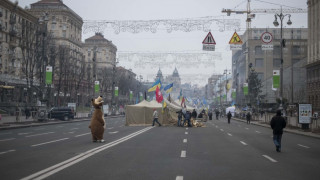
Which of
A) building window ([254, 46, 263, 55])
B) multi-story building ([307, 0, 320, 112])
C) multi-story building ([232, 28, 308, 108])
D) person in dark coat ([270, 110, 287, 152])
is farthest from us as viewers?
building window ([254, 46, 263, 55])

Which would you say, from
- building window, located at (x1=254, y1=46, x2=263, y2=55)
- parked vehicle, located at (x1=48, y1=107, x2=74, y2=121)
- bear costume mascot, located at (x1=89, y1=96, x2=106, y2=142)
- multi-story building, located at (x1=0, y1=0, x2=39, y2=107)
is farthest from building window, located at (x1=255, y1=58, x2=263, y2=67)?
bear costume mascot, located at (x1=89, y1=96, x2=106, y2=142)

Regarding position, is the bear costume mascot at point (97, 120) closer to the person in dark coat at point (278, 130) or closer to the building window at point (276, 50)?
the person in dark coat at point (278, 130)

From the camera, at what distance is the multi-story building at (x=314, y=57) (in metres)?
62.5

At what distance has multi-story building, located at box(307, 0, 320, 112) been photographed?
6247cm

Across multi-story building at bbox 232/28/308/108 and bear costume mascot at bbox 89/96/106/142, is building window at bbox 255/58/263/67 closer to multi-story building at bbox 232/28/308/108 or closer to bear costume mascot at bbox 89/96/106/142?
multi-story building at bbox 232/28/308/108

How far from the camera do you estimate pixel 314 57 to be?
226 feet

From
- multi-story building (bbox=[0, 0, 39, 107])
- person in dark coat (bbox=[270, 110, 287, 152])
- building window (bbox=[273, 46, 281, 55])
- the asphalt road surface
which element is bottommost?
the asphalt road surface

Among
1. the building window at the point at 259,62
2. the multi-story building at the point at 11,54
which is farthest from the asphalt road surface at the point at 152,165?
the building window at the point at 259,62

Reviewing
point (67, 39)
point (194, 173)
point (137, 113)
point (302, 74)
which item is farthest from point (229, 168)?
point (67, 39)

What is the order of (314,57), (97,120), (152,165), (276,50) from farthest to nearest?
(276,50) < (314,57) < (97,120) < (152,165)

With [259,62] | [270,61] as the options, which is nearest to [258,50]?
[259,62]

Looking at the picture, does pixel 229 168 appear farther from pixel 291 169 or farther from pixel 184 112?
pixel 184 112

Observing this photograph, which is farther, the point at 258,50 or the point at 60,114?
the point at 258,50

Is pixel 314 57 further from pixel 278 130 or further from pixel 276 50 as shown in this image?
pixel 278 130
